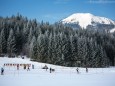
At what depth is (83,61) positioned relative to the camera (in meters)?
85.6

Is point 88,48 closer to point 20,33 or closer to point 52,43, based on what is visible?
point 52,43

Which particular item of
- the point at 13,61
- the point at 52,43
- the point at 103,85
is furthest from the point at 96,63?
the point at 103,85

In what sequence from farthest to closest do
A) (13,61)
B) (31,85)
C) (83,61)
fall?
(83,61)
(13,61)
(31,85)

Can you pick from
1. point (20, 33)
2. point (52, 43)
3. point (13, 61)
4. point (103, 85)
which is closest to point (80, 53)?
point (52, 43)

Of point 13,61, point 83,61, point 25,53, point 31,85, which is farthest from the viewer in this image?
point 25,53

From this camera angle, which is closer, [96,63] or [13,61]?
[13,61]

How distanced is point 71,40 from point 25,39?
30.0 m

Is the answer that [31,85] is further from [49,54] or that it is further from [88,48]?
[88,48]

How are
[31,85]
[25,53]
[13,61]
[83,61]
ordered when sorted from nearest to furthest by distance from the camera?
1. [31,85]
2. [13,61]
3. [83,61]
4. [25,53]

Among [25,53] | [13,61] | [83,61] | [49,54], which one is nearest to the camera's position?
[13,61]

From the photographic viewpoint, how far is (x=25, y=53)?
103000 millimetres

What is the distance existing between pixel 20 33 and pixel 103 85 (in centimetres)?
8704

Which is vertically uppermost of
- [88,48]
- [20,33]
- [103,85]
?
[20,33]

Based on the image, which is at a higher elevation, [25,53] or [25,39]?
[25,39]
